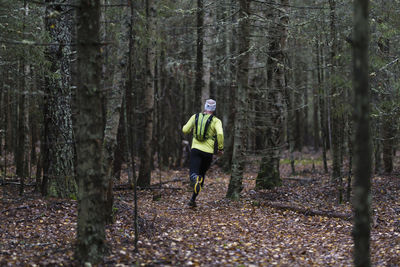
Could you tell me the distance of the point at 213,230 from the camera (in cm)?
748

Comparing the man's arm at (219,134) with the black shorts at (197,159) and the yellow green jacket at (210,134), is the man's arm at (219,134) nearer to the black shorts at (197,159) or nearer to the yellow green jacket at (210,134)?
the yellow green jacket at (210,134)

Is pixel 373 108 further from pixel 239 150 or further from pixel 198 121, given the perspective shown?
pixel 198 121

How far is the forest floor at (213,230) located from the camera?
544 centimetres

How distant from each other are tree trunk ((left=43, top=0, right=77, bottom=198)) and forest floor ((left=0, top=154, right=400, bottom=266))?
0.63 meters

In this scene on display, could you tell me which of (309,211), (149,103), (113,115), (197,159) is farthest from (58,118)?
(309,211)

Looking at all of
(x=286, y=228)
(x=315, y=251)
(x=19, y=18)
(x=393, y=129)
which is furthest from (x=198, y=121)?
(x=393, y=129)

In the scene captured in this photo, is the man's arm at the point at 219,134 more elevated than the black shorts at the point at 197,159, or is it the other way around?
the man's arm at the point at 219,134

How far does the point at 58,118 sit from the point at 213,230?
14.5 feet

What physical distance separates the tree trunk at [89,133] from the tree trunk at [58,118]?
4.43 metres

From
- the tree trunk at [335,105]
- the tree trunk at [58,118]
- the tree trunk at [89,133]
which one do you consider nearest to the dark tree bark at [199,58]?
the tree trunk at [335,105]

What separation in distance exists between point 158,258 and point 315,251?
282 centimetres

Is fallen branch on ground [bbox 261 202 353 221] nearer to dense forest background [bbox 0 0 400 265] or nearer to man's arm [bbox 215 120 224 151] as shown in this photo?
dense forest background [bbox 0 0 400 265]

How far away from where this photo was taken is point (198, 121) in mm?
9391

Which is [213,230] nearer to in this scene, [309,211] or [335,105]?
[309,211]
